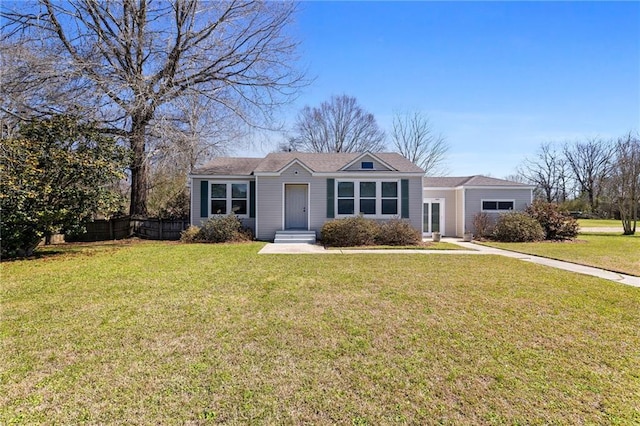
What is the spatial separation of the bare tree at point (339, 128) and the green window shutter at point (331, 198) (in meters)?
18.9

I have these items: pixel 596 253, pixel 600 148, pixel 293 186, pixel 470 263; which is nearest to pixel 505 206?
pixel 596 253

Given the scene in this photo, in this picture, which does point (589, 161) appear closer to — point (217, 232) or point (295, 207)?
point (295, 207)

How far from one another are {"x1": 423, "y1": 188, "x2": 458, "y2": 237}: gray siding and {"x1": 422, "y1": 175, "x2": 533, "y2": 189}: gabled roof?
0.45 m

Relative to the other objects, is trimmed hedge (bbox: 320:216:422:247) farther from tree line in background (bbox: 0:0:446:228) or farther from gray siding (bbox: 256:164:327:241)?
tree line in background (bbox: 0:0:446:228)

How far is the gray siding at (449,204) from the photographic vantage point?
17.3 m

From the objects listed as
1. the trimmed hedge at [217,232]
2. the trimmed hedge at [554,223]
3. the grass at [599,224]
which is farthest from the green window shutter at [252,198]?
the grass at [599,224]

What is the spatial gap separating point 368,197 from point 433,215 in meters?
4.53

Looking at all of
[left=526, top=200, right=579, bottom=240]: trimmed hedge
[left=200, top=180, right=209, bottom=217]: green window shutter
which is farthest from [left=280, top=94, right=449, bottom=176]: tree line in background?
[left=200, top=180, right=209, bottom=217]: green window shutter

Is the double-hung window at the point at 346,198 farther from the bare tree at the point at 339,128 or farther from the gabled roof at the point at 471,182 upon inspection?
the bare tree at the point at 339,128

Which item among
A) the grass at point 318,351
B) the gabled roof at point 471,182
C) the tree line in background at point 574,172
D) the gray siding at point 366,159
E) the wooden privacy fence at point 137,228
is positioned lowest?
the grass at point 318,351

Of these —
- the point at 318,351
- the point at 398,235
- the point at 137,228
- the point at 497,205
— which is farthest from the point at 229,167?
the point at 497,205

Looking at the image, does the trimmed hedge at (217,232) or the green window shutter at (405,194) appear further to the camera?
the green window shutter at (405,194)

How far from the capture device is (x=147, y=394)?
8.75 feet

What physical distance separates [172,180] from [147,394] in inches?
730
